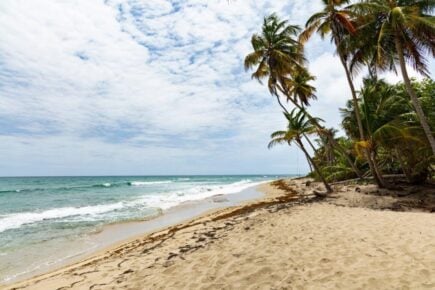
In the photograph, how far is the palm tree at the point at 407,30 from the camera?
1202 centimetres

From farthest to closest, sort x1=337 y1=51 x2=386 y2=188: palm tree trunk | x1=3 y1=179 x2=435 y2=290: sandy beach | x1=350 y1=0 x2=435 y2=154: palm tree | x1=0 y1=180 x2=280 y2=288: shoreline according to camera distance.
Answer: x1=337 y1=51 x2=386 y2=188: palm tree trunk → x1=350 y1=0 x2=435 y2=154: palm tree → x1=0 y1=180 x2=280 y2=288: shoreline → x1=3 y1=179 x2=435 y2=290: sandy beach

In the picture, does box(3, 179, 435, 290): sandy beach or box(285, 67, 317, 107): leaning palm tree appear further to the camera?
box(285, 67, 317, 107): leaning palm tree

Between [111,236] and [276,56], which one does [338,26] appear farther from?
[111,236]

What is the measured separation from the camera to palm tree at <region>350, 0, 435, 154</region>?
12.0 metres

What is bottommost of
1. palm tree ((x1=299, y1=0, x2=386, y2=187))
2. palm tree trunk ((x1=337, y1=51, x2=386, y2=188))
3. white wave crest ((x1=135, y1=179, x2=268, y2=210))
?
white wave crest ((x1=135, y1=179, x2=268, y2=210))

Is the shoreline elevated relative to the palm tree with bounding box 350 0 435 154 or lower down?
lower down

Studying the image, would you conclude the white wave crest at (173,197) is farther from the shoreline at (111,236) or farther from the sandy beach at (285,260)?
the sandy beach at (285,260)

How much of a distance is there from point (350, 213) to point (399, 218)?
1576 millimetres

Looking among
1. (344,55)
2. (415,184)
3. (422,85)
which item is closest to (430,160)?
(415,184)

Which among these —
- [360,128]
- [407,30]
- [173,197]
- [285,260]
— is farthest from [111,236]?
[173,197]

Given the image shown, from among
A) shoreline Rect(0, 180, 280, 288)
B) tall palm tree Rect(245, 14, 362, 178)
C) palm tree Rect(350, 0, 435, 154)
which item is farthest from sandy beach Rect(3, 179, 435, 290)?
tall palm tree Rect(245, 14, 362, 178)

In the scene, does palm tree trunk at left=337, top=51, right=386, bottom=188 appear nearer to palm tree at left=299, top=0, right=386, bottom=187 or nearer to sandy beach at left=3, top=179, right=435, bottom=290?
palm tree at left=299, top=0, right=386, bottom=187

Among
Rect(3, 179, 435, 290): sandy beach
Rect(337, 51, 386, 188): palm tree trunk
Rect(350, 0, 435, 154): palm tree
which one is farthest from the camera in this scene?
Rect(337, 51, 386, 188): palm tree trunk

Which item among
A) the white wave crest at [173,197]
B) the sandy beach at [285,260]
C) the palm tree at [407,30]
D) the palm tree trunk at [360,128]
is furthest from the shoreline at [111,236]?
the palm tree at [407,30]
